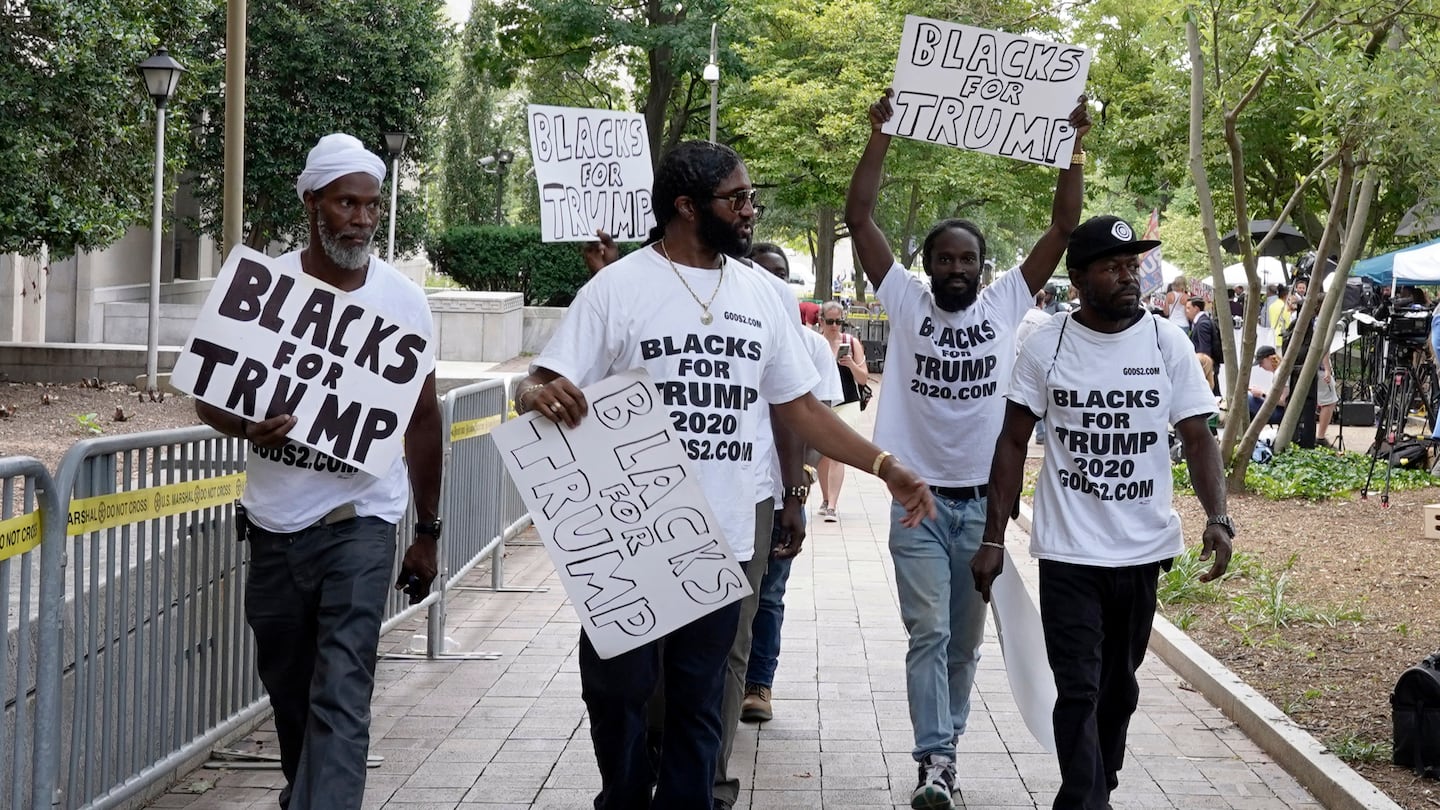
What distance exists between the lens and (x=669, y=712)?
4379 mm

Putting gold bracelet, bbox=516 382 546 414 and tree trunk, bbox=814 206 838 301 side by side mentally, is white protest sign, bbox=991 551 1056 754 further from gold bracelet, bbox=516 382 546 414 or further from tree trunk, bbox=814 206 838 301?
tree trunk, bbox=814 206 838 301

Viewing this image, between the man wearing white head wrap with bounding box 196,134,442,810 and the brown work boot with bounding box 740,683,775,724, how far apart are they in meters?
2.65

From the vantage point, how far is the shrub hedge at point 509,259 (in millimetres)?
37969

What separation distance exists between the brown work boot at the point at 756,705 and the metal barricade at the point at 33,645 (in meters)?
3.24

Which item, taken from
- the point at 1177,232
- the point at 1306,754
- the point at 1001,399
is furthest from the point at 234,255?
the point at 1177,232

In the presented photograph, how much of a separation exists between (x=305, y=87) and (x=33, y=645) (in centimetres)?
2947

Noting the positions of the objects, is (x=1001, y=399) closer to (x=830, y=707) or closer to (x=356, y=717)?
(x=830, y=707)

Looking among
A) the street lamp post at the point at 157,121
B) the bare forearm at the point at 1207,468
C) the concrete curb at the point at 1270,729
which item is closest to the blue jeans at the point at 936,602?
the bare forearm at the point at 1207,468

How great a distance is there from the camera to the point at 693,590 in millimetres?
4332

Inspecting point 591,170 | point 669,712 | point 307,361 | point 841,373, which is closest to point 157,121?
point 841,373

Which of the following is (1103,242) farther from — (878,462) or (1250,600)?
(1250,600)

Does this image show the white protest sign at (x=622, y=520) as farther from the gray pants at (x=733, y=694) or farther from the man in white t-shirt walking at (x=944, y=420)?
the man in white t-shirt walking at (x=944, y=420)

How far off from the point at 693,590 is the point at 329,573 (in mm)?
973

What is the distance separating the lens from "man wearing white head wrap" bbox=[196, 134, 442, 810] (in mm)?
4328
